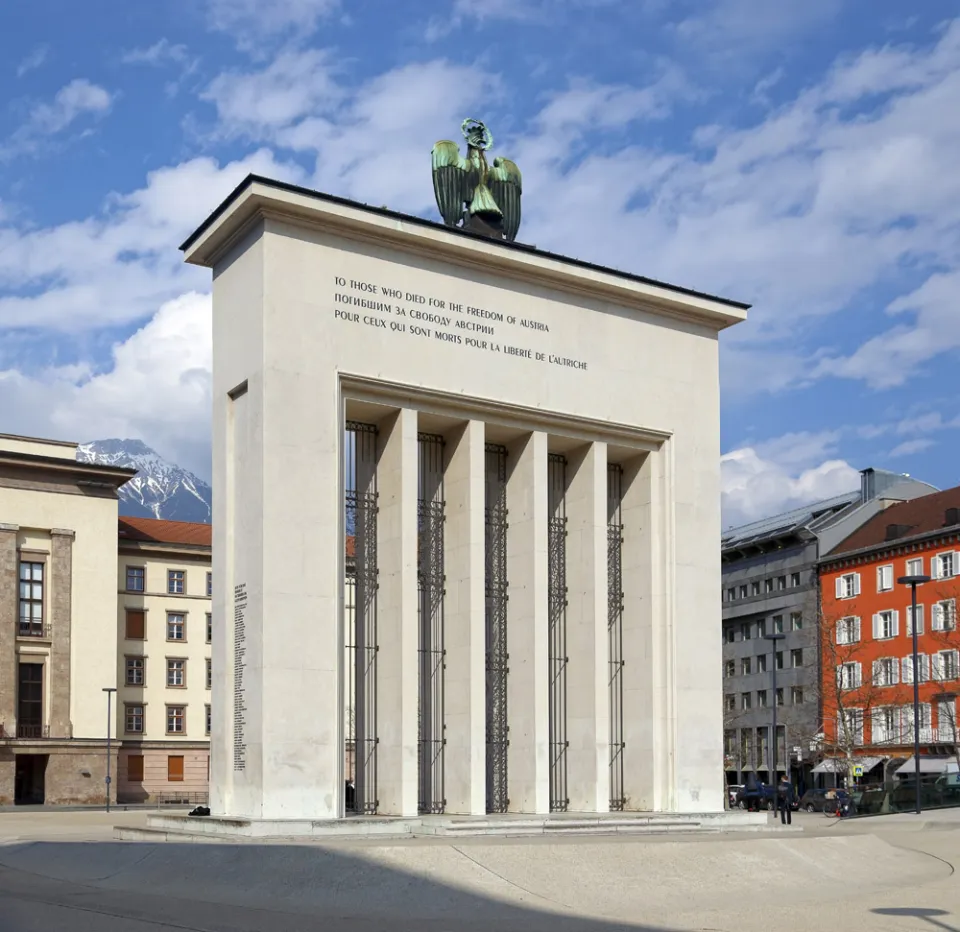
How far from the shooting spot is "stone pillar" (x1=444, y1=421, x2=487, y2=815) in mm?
29922

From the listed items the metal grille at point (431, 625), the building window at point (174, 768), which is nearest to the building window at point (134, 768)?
the building window at point (174, 768)

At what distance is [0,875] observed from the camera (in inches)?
952

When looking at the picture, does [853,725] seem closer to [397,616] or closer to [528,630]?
[528,630]

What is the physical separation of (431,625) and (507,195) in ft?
36.0

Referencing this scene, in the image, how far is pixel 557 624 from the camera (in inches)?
1309

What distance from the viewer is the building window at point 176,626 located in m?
79.1

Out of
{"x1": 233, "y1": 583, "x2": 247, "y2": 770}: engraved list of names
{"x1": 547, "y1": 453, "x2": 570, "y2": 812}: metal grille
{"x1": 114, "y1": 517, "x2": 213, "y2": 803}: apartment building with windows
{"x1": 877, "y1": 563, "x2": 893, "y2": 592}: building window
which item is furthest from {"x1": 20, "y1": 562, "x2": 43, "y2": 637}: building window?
{"x1": 877, "y1": 563, "x2": 893, "y2": 592}: building window

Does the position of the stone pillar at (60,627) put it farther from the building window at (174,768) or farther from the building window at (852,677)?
the building window at (852,677)

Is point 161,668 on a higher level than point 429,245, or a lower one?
lower

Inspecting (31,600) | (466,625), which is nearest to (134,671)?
(31,600)

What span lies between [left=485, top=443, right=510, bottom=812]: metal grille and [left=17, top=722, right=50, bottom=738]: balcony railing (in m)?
43.5

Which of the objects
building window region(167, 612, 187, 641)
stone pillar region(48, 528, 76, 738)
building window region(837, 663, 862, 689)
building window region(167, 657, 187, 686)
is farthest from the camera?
building window region(837, 663, 862, 689)

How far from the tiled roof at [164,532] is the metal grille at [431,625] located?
49.4m

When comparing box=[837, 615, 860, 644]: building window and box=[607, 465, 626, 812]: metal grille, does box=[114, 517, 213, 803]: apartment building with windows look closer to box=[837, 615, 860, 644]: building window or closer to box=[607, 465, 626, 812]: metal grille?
box=[837, 615, 860, 644]: building window
